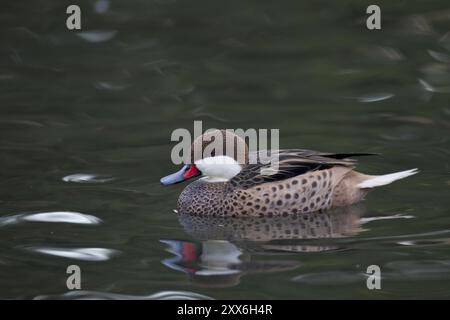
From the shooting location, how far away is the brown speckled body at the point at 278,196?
9.82 metres

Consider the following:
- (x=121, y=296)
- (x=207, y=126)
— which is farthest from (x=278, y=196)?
(x=207, y=126)

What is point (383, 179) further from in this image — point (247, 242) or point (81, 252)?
point (81, 252)

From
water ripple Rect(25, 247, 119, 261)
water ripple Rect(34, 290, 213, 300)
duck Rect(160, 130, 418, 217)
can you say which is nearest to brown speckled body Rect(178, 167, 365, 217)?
duck Rect(160, 130, 418, 217)

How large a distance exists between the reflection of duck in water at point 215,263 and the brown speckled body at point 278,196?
894 millimetres

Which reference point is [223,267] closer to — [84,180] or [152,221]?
[152,221]

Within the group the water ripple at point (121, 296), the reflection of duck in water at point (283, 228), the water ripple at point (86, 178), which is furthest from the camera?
the water ripple at point (86, 178)

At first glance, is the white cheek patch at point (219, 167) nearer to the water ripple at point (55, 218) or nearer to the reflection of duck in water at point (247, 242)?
the reflection of duck in water at point (247, 242)

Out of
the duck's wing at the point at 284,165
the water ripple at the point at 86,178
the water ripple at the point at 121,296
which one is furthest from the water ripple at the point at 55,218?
the water ripple at the point at 121,296

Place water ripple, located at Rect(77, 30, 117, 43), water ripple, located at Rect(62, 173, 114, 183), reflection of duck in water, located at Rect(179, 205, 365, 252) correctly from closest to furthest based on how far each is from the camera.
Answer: reflection of duck in water, located at Rect(179, 205, 365, 252), water ripple, located at Rect(62, 173, 114, 183), water ripple, located at Rect(77, 30, 117, 43)

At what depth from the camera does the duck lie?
9.84m

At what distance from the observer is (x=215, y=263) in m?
8.53

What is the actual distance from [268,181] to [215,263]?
157cm

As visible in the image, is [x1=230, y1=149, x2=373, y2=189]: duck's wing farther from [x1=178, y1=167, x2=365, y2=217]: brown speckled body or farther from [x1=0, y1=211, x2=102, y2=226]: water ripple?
[x1=0, y1=211, x2=102, y2=226]: water ripple

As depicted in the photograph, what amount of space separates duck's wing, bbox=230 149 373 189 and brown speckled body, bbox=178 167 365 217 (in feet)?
0.14
